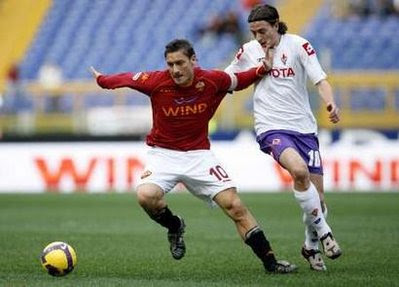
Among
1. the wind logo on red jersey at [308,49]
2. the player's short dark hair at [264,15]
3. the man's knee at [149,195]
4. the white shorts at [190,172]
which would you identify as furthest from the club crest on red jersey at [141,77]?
the wind logo on red jersey at [308,49]

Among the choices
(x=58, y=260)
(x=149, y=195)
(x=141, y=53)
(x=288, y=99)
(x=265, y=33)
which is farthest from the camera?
(x=141, y=53)

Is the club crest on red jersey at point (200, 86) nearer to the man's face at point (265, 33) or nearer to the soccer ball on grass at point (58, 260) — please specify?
the man's face at point (265, 33)

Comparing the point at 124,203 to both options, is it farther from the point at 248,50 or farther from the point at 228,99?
the point at 248,50

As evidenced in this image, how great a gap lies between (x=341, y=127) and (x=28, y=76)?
994 cm

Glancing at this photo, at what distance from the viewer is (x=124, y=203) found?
19.0 m

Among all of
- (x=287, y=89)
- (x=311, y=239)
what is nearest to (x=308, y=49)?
(x=287, y=89)

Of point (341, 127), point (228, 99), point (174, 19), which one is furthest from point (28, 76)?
point (341, 127)

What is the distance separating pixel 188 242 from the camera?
1205cm

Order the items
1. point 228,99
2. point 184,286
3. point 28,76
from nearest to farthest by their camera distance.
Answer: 1. point 184,286
2. point 228,99
3. point 28,76

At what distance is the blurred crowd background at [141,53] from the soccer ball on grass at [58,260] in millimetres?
13585

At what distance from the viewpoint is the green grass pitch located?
857cm

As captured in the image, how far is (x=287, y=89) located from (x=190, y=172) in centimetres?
121

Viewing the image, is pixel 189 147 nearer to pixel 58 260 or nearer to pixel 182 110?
pixel 182 110

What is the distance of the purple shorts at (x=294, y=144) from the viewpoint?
30.2 ft
